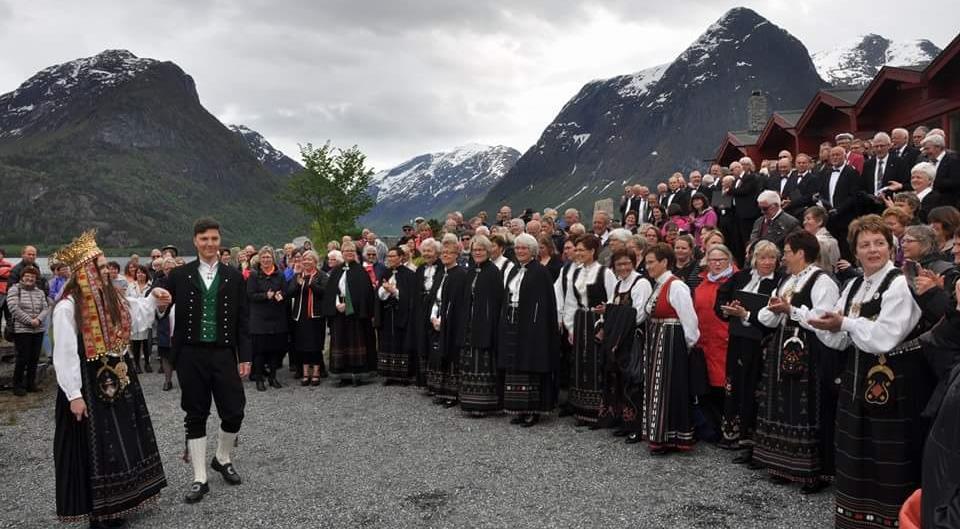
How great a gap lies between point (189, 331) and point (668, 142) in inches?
4601

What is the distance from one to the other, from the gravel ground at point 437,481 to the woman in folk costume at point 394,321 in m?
2.03

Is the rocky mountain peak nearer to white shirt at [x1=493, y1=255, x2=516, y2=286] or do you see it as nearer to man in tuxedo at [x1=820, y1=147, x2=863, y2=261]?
white shirt at [x1=493, y1=255, x2=516, y2=286]

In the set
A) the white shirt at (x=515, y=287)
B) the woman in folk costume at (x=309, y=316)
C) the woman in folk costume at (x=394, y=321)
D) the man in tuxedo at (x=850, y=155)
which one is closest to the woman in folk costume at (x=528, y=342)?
the white shirt at (x=515, y=287)

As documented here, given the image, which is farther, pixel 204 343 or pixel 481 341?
pixel 481 341

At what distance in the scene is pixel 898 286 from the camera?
3.84 m

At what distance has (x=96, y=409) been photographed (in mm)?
4484

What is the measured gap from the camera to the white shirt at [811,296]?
15.2ft

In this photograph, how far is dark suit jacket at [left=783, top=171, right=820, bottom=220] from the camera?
948cm

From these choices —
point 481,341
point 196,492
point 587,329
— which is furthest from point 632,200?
point 196,492

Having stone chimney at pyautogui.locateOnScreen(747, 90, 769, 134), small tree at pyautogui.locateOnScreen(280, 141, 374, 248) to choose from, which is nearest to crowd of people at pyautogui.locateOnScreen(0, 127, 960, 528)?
stone chimney at pyautogui.locateOnScreen(747, 90, 769, 134)

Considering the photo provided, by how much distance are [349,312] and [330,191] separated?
30.6 meters

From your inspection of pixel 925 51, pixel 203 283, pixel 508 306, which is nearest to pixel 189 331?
pixel 203 283

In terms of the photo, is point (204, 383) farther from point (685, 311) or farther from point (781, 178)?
point (781, 178)

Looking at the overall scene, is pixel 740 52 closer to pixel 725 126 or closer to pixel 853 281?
pixel 725 126
